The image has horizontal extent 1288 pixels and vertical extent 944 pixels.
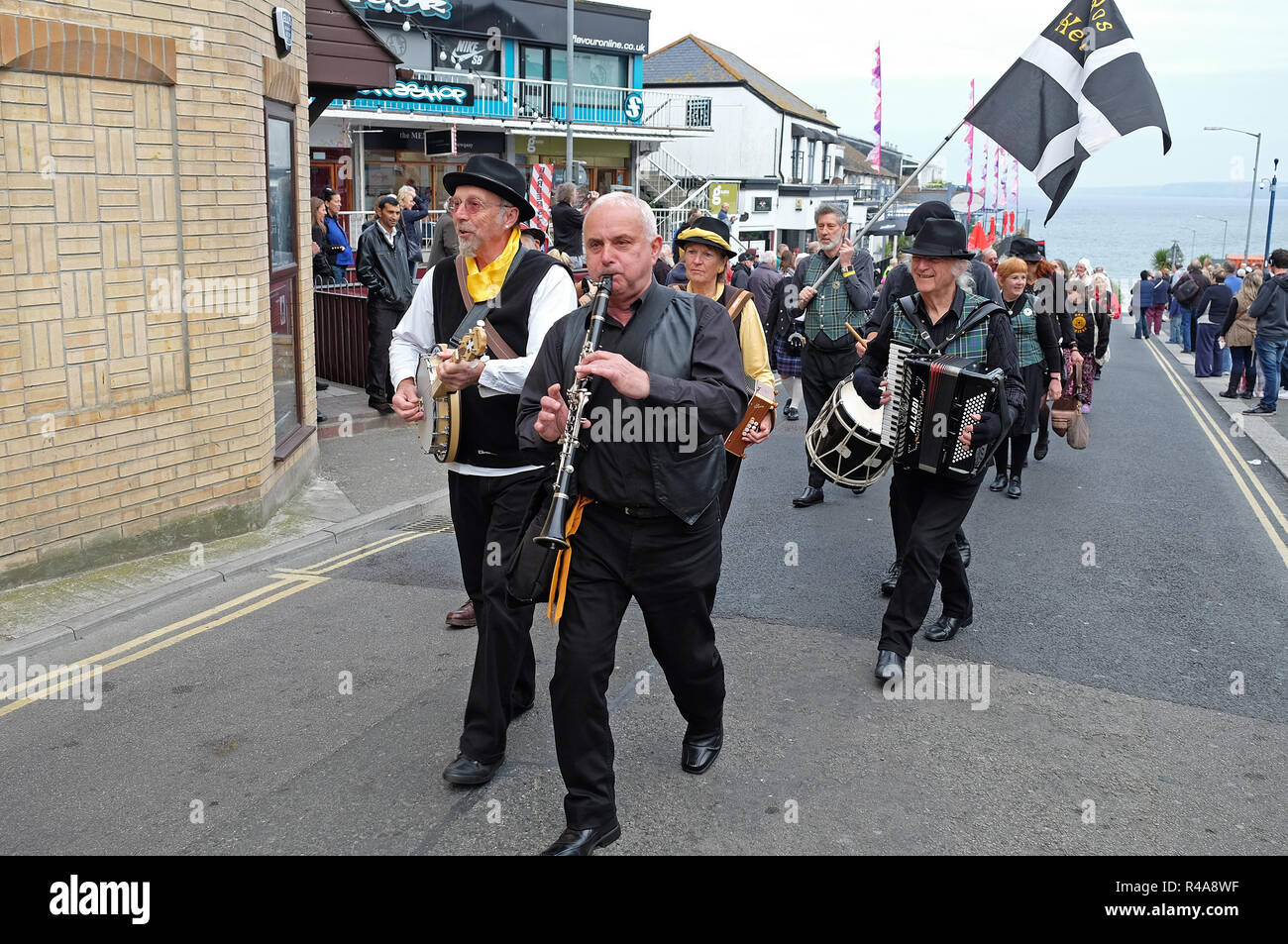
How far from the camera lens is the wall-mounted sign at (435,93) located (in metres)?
32.6

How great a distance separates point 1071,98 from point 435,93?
27962mm

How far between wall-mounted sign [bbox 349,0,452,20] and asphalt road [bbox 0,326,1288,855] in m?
29.1

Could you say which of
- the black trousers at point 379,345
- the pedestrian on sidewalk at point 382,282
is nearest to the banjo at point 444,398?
the pedestrian on sidewalk at point 382,282

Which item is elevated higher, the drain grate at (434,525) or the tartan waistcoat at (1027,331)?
the tartan waistcoat at (1027,331)

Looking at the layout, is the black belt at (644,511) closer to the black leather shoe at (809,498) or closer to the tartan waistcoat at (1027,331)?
the black leather shoe at (809,498)

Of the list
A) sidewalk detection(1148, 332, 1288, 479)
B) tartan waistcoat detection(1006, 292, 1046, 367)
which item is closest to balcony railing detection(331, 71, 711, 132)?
sidewalk detection(1148, 332, 1288, 479)

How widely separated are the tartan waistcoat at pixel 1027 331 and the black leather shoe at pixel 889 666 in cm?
376

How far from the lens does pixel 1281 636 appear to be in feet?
20.5

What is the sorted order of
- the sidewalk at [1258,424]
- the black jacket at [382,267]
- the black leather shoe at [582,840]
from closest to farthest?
1. the black leather shoe at [582,840]
2. the black jacket at [382,267]
3. the sidewalk at [1258,424]

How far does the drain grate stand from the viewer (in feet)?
26.9

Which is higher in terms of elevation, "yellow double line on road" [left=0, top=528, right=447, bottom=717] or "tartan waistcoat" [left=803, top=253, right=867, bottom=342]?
"tartan waistcoat" [left=803, top=253, right=867, bottom=342]

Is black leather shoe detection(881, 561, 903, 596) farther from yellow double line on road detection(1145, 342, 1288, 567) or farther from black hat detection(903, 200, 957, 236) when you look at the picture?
yellow double line on road detection(1145, 342, 1288, 567)

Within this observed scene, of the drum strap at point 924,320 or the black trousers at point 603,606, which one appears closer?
the black trousers at point 603,606

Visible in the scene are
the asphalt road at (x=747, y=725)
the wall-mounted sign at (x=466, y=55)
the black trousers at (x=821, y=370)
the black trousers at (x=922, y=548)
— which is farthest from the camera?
the wall-mounted sign at (x=466, y=55)
